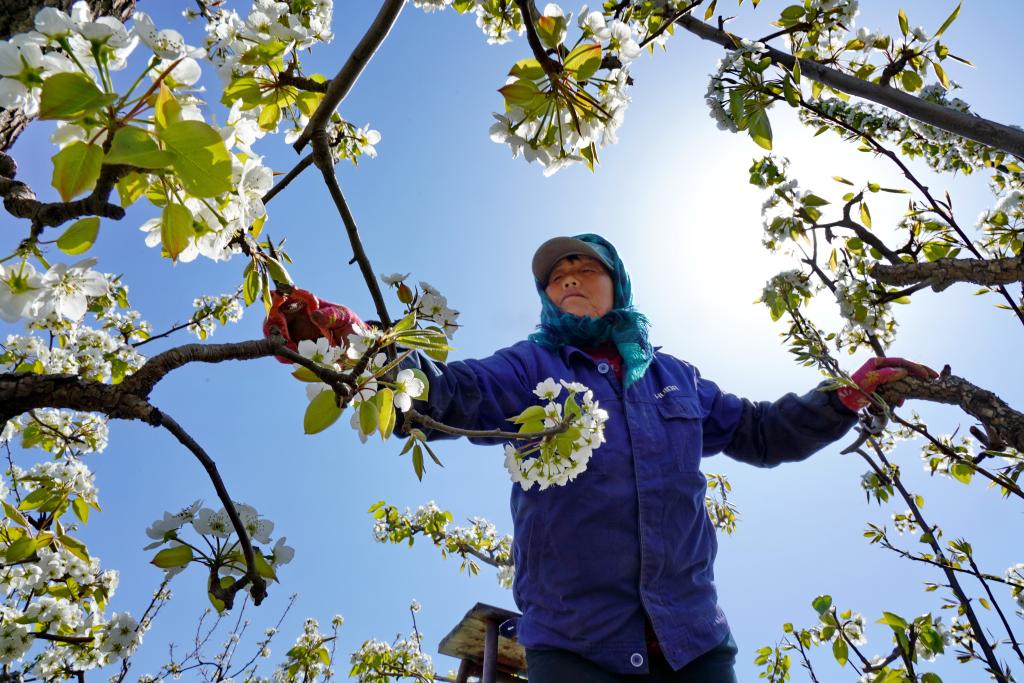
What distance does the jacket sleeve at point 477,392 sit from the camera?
1595mm

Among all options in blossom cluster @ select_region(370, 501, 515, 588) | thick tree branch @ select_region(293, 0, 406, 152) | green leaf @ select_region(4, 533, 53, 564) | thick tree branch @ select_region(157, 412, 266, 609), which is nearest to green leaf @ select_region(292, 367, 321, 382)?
thick tree branch @ select_region(157, 412, 266, 609)

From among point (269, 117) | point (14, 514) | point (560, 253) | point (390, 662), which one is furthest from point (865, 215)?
point (390, 662)

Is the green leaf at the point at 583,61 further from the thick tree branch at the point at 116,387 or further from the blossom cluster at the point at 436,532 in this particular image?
the blossom cluster at the point at 436,532

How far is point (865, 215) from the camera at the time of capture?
6.84 ft

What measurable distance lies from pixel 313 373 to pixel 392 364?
0.10 metres

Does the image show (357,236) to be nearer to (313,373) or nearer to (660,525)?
(313,373)

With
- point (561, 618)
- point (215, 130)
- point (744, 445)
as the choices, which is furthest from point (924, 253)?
point (215, 130)

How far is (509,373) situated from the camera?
1961 millimetres

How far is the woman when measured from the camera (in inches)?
64.3

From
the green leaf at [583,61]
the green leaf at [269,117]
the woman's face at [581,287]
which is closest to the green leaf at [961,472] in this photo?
the woman's face at [581,287]

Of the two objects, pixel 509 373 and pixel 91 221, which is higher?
pixel 509 373

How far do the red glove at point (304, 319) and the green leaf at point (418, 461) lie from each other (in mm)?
285

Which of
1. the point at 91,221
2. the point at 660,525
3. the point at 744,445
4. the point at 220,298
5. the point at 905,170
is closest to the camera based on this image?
the point at 91,221

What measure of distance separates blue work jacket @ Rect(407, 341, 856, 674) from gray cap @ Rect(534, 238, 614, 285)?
432 millimetres
